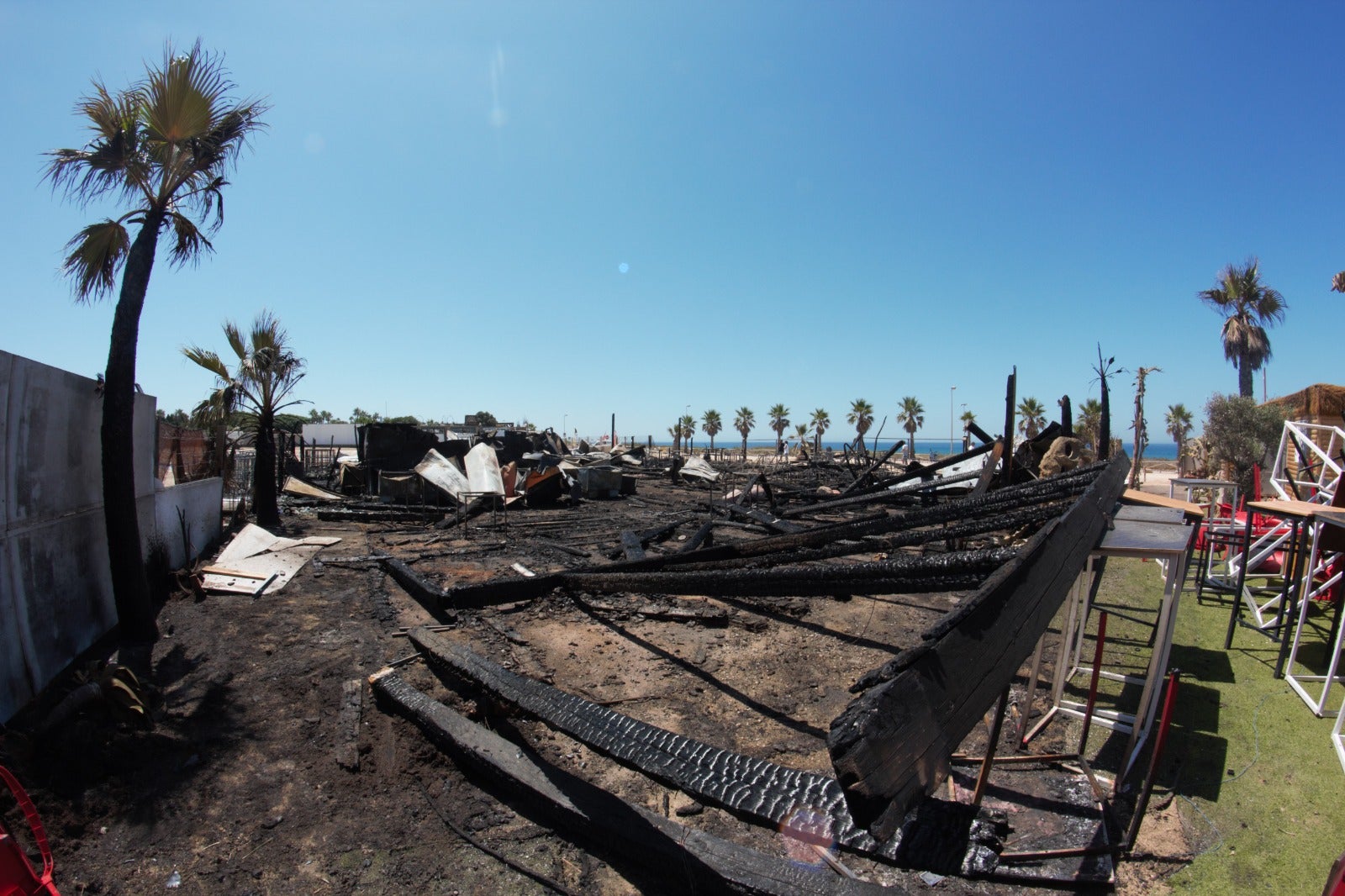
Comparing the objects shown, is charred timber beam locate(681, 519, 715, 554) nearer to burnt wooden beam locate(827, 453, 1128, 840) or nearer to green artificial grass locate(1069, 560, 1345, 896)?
green artificial grass locate(1069, 560, 1345, 896)

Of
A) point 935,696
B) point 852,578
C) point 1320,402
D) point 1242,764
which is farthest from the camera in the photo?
point 1320,402

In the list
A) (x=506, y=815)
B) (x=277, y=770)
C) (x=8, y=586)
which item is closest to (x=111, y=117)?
(x=8, y=586)

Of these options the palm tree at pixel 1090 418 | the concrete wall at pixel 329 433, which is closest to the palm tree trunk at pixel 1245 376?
the palm tree at pixel 1090 418

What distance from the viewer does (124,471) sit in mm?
6949

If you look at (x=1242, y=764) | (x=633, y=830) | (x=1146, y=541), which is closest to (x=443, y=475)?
(x=633, y=830)

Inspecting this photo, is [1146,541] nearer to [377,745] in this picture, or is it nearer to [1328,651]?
[1328,651]

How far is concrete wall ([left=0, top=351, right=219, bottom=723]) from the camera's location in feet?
17.2

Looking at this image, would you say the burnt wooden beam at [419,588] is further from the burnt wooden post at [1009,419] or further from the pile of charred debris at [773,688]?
the burnt wooden post at [1009,419]

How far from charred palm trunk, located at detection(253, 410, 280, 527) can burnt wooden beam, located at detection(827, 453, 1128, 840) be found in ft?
57.2

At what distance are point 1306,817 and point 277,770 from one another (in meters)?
7.09

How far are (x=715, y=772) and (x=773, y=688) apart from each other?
2202mm

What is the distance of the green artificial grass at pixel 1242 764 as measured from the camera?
3.46 meters

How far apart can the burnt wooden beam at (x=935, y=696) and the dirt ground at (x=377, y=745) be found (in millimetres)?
2642

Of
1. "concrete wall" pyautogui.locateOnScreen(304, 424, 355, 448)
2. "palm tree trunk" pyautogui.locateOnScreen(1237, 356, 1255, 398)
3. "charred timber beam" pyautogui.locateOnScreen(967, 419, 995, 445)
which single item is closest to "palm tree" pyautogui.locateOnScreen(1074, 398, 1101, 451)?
"palm tree trunk" pyautogui.locateOnScreen(1237, 356, 1255, 398)
